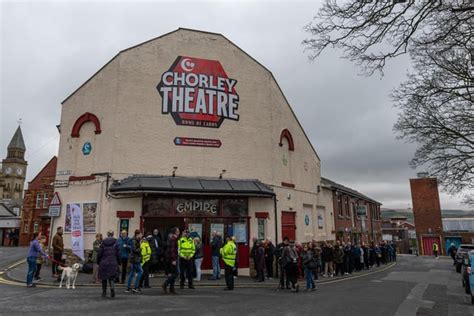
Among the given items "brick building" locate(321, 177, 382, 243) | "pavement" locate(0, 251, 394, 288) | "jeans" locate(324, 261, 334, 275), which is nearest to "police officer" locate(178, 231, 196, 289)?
"pavement" locate(0, 251, 394, 288)

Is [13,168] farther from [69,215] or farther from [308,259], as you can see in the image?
[308,259]

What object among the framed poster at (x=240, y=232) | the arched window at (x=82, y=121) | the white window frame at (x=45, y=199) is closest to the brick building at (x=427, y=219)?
the framed poster at (x=240, y=232)

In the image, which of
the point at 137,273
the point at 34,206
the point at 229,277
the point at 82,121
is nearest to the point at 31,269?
the point at 137,273

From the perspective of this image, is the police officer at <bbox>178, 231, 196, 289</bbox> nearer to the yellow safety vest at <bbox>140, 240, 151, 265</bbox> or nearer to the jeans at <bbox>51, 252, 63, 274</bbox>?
the yellow safety vest at <bbox>140, 240, 151, 265</bbox>

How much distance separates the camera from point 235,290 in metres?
11.7

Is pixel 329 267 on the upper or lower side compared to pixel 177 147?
lower

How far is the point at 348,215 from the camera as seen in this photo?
3020 centimetres

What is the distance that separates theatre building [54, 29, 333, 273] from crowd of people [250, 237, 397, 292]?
154 centimetres

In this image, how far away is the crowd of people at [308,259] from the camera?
12.3 m

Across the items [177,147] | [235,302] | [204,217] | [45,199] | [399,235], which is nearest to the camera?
[235,302]

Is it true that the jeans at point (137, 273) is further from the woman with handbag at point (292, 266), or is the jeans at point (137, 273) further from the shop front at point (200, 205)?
the woman with handbag at point (292, 266)

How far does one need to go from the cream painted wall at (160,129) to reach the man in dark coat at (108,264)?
4.84m

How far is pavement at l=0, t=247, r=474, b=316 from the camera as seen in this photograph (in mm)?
8133

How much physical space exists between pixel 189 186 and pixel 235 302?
6527 mm
